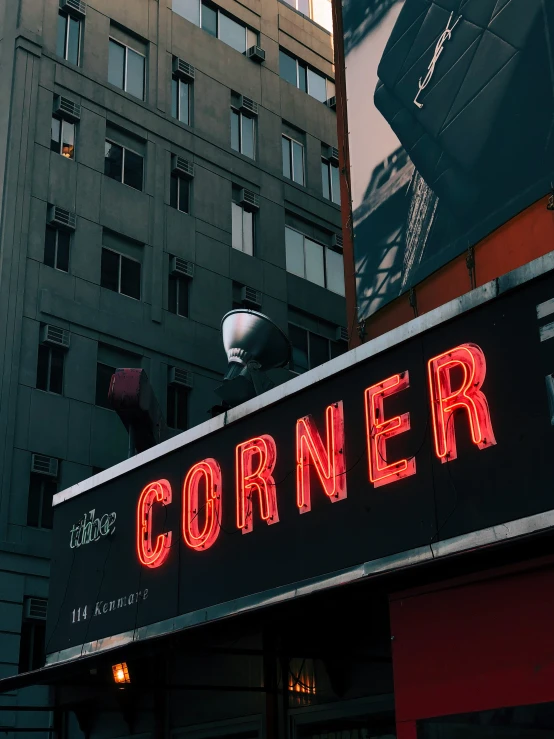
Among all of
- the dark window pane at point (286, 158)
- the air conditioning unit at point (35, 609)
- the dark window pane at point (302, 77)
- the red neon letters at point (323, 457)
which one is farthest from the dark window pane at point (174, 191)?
the red neon letters at point (323, 457)

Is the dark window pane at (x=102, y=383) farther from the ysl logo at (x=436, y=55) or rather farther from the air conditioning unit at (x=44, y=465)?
the ysl logo at (x=436, y=55)

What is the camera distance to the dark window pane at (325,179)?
3819 centimetres

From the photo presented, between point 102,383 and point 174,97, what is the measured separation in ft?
34.0

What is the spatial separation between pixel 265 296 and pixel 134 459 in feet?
60.5

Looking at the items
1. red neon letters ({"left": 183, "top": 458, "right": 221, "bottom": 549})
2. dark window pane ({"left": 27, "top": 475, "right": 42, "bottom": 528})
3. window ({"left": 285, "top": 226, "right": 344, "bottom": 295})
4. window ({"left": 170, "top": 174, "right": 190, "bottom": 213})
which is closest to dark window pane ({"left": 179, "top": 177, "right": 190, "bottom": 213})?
window ({"left": 170, "top": 174, "right": 190, "bottom": 213})

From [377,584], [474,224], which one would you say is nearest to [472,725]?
[377,584]

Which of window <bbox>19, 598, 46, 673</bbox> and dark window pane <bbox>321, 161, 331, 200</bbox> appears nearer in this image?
window <bbox>19, 598, 46, 673</bbox>

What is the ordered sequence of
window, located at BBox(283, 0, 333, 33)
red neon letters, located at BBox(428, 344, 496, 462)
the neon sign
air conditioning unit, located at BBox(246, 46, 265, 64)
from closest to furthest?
red neon letters, located at BBox(428, 344, 496, 462), the neon sign, air conditioning unit, located at BBox(246, 46, 265, 64), window, located at BBox(283, 0, 333, 33)

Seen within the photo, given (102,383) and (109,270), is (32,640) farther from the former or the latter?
(109,270)

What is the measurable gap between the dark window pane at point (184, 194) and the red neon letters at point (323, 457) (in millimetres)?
20763

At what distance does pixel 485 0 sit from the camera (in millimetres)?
15117

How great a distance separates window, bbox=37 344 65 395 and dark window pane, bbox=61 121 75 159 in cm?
592

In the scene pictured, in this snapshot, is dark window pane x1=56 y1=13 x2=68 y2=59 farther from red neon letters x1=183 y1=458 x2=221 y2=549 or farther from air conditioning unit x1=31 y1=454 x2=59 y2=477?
red neon letters x1=183 y1=458 x2=221 y2=549

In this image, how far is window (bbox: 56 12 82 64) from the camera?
31.7 metres
